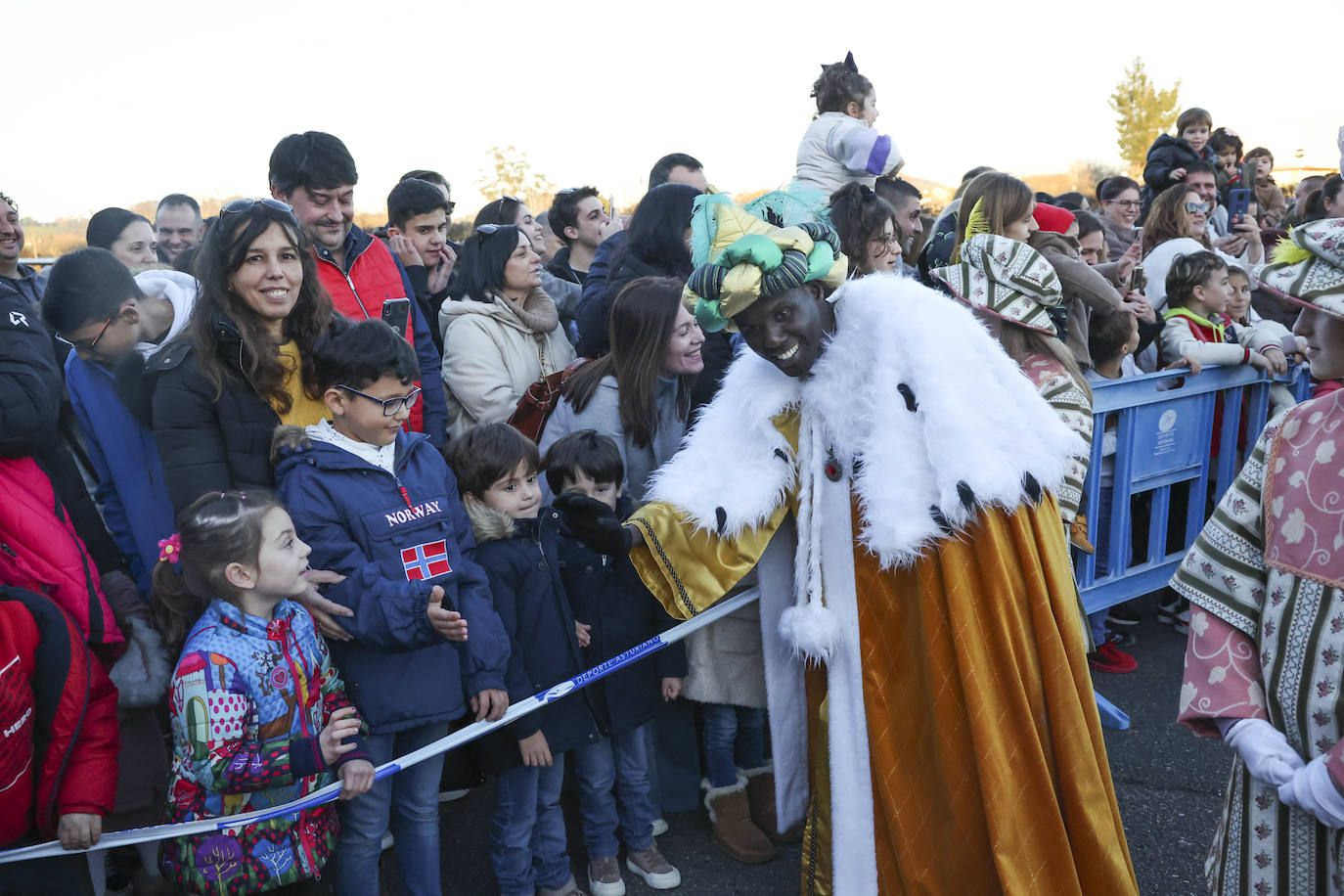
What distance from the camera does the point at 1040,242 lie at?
15.4 ft

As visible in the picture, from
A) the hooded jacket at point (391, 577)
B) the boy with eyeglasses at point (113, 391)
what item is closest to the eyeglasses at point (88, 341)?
the boy with eyeglasses at point (113, 391)

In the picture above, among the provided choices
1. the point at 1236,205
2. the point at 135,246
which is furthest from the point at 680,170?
the point at 1236,205

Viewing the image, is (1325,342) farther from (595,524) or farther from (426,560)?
(426,560)

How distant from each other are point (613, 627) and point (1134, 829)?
1.94 m

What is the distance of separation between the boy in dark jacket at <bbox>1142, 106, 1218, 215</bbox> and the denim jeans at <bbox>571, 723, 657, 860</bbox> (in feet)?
21.5

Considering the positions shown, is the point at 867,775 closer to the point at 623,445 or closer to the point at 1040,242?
the point at 623,445

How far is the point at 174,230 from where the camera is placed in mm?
5559

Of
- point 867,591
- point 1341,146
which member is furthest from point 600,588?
point 1341,146

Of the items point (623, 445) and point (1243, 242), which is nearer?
point (623, 445)

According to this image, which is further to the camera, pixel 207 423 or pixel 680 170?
pixel 680 170

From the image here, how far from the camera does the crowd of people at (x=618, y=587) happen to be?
7.01 feet

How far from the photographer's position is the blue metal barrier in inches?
179

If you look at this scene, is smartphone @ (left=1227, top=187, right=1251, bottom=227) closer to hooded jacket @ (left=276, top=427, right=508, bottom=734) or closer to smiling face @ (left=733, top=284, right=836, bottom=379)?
smiling face @ (left=733, top=284, right=836, bottom=379)

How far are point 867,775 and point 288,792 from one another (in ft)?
4.85
